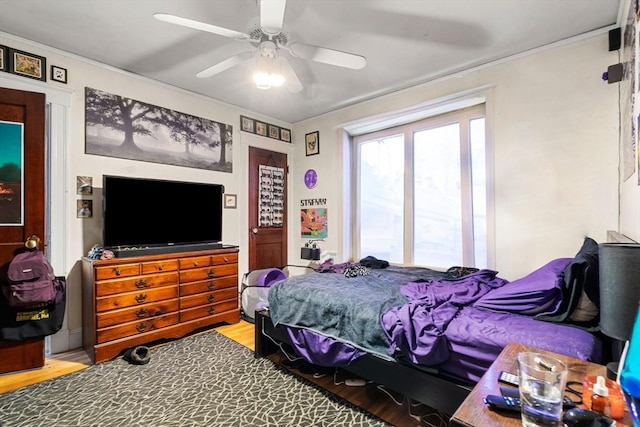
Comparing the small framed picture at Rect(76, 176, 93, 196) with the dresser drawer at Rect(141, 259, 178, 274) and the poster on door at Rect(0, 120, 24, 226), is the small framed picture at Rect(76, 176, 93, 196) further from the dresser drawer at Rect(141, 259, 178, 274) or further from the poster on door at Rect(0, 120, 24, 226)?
the dresser drawer at Rect(141, 259, 178, 274)

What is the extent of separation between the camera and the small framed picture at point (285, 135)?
454 centimetres

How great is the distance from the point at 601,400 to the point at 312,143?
4042mm

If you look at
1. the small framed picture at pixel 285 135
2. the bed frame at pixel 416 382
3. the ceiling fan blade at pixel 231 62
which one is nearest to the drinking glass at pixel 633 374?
the bed frame at pixel 416 382

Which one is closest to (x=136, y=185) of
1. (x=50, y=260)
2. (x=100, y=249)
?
(x=100, y=249)

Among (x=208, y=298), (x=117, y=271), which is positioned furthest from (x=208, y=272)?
(x=117, y=271)

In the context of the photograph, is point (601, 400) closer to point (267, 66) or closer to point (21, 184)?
point (267, 66)

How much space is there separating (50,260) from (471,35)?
13.4 ft

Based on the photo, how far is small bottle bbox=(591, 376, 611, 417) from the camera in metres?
0.78

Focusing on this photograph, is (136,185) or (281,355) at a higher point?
(136,185)

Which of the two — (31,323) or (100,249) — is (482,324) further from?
(31,323)

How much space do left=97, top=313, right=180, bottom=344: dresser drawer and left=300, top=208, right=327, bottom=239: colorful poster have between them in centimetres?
207

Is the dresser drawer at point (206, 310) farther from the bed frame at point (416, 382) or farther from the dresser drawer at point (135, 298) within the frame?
the bed frame at point (416, 382)

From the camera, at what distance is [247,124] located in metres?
4.09

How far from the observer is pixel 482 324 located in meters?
1.57
